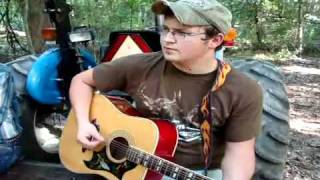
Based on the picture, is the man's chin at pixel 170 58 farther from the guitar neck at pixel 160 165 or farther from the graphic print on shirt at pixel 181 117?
the guitar neck at pixel 160 165

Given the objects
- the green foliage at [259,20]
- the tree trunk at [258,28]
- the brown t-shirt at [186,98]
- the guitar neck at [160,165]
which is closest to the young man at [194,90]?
the brown t-shirt at [186,98]

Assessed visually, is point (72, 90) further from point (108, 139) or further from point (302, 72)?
→ point (302, 72)

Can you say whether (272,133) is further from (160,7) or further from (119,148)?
(160,7)

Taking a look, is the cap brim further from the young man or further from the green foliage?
the green foliage

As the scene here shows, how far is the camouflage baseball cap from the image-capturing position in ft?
7.04

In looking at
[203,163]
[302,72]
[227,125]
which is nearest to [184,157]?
[203,163]

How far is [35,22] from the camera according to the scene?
6.14 meters

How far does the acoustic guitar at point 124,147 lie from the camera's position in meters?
2.27

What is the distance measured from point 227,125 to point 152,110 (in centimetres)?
37

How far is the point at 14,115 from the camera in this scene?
2.97 metres

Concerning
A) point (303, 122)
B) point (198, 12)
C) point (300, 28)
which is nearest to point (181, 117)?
point (198, 12)

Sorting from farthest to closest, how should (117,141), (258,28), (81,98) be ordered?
(258,28) < (81,98) < (117,141)

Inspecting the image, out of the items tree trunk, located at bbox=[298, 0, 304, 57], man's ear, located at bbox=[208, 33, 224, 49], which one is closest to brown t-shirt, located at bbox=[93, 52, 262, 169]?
man's ear, located at bbox=[208, 33, 224, 49]

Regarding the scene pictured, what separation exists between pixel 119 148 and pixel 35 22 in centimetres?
410
